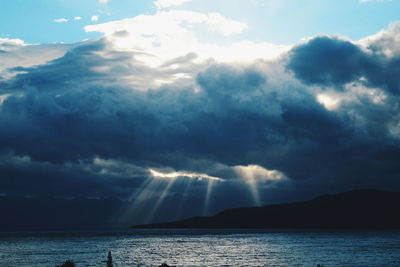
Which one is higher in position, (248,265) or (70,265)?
(70,265)

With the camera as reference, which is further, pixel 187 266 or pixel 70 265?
pixel 187 266

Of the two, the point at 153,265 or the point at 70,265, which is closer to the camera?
the point at 70,265

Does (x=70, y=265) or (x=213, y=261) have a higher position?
(x=70, y=265)

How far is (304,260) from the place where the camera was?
116m

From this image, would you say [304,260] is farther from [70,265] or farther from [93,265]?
[70,265]

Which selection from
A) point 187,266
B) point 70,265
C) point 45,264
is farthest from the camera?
point 45,264

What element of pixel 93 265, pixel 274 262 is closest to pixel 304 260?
pixel 274 262

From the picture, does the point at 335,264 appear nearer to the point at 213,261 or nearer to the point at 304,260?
the point at 304,260

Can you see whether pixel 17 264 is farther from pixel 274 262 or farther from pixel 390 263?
pixel 390 263

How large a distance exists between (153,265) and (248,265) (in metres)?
23.5

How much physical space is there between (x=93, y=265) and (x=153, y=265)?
14.7m

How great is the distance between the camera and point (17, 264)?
366ft

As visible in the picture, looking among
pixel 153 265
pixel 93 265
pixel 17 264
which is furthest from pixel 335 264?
pixel 17 264

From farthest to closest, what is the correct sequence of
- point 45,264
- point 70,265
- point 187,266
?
point 45,264
point 187,266
point 70,265
